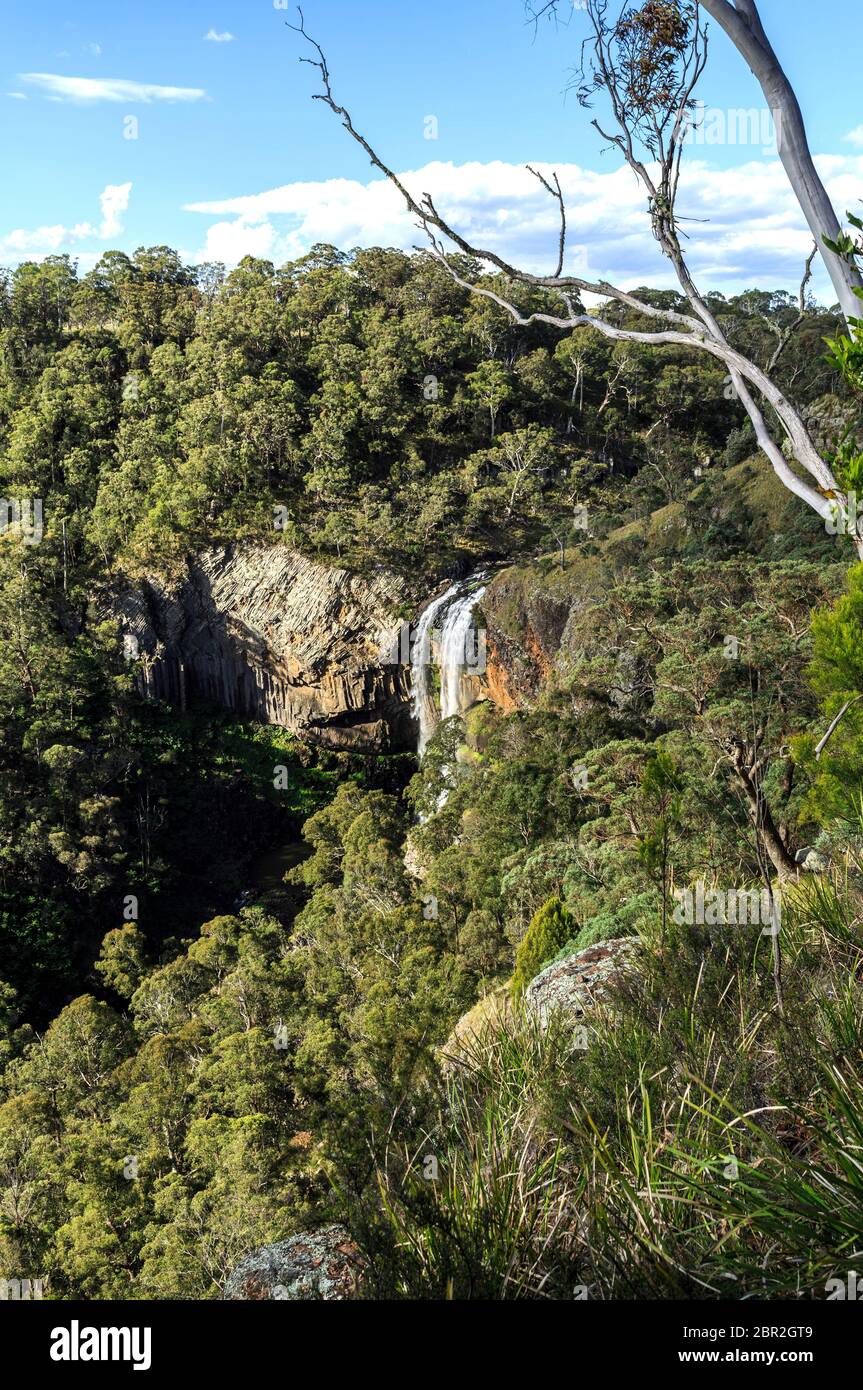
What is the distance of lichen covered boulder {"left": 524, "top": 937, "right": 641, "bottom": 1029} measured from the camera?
152 inches

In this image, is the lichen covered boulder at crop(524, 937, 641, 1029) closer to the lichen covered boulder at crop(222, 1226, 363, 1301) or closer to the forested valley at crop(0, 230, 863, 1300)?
the forested valley at crop(0, 230, 863, 1300)

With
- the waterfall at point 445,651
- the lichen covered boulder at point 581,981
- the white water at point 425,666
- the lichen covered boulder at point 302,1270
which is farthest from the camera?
the white water at point 425,666

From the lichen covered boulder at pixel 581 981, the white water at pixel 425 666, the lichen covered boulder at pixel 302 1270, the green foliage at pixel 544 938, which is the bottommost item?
the green foliage at pixel 544 938

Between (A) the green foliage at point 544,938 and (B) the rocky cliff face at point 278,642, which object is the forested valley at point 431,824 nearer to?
(A) the green foliage at point 544,938

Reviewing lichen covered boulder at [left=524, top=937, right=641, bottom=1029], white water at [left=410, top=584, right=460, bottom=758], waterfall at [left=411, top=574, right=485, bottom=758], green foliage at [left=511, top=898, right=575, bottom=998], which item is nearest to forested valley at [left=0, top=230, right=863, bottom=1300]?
green foliage at [left=511, top=898, right=575, bottom=998]

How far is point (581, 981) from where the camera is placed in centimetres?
494

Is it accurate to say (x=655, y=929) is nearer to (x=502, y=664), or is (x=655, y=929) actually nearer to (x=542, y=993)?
(x=542, y=993)

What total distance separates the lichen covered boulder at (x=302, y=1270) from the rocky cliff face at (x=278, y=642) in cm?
2545

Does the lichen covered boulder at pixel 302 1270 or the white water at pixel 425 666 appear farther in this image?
the white water at pixel 425 666

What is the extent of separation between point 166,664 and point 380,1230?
30.5m

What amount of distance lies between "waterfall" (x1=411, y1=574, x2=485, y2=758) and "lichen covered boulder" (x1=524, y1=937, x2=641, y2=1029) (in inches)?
733

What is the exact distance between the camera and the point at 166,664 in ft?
104

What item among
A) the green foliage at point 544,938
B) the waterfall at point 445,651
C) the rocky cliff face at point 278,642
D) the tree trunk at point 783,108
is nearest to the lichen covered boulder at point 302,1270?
the tree trunk at point 783,108

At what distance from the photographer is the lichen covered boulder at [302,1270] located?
2826mm
